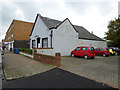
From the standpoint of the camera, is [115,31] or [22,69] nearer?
[22,69]

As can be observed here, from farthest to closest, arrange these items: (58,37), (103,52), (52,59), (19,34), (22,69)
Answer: (19,34) < (103,52) < (58,37) < (52,59) < (22,69)

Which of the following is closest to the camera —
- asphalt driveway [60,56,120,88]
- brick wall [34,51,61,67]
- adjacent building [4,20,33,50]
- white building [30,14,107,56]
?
asphalt driveway [60,56,120,88]

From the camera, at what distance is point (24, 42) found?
2366 cm

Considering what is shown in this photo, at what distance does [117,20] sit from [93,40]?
7.45m

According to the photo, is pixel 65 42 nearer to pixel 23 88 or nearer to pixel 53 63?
pixel 53 63

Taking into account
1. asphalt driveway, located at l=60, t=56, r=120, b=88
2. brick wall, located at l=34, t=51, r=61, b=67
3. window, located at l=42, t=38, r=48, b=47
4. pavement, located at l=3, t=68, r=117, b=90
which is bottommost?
pavement, located at l=3, t=68, r=117, b=90

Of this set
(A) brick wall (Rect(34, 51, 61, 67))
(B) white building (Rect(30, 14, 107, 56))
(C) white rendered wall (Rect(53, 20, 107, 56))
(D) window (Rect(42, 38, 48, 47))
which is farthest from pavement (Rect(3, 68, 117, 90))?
(D) window (Rect(42, 38, 48, 47))

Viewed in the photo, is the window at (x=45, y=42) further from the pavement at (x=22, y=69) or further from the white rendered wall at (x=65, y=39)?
the pavement at (x=22, y=69)

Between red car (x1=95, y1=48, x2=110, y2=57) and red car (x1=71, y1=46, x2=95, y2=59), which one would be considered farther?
red car (x1=95, y1=48, x2=110, y2=57)

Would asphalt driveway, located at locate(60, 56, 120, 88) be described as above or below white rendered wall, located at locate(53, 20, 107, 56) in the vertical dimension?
below

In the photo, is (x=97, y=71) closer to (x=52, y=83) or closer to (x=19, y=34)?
(x=52, y=83)

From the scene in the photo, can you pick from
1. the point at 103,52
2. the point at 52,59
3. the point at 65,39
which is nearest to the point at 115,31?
the point at 103,52

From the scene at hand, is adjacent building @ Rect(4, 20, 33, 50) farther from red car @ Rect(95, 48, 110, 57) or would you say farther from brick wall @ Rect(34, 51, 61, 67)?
red car @ Rect(95, 48, 110, 57)

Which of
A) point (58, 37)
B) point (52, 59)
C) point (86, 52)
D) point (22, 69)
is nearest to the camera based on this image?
point (22, 69)
